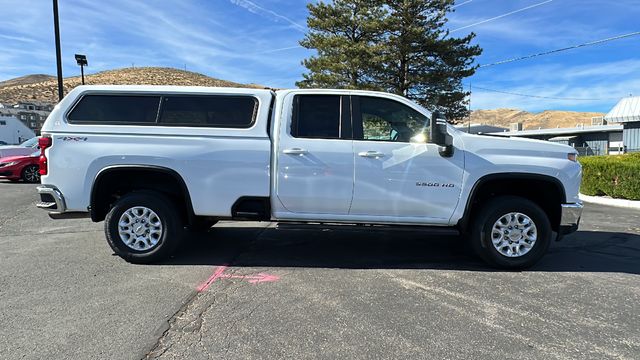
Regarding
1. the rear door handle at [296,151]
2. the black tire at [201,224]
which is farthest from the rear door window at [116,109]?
the rear door handle at [296,151]

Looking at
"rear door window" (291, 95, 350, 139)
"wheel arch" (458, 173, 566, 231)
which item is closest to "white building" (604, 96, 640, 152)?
"wheel arch" (458, 173, 566, 231)

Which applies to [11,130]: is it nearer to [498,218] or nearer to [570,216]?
[498,218]

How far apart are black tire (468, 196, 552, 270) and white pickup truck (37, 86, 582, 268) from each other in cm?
1

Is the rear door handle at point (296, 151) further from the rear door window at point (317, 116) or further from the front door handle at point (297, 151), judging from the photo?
the rear door window at point (317, 116)

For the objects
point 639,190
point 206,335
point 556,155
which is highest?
point 556,155

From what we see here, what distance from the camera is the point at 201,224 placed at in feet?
21.3

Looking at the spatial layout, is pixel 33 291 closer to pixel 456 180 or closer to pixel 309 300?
pixel 309 300

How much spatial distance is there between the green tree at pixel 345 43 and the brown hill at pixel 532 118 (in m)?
106

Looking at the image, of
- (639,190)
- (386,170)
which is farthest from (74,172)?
(639,190)

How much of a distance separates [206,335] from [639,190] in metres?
11.5

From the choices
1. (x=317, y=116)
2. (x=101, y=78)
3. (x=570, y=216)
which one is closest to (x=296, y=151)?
(x=317, y=116)

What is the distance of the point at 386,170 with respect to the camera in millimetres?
5258

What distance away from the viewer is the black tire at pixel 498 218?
209 inches

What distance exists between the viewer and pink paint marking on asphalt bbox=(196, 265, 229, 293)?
4.65 metres
